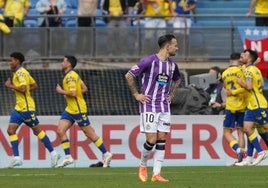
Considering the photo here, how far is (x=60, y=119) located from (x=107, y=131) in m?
1.87

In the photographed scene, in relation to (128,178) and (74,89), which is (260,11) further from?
(128,178)

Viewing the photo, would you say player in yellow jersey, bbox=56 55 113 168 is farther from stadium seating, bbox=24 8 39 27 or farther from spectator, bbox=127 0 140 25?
spectator, bbox=127 0 140 25

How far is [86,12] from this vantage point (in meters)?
28.3

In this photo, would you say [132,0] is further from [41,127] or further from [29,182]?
[29,182]

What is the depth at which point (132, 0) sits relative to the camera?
98.0ft

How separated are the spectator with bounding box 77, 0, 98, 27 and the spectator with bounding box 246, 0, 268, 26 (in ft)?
12.6

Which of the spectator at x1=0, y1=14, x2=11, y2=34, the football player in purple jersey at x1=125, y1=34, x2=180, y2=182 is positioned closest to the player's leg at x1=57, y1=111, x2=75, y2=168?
the spectator at x1=0, y1=14, x2=11, y2=34

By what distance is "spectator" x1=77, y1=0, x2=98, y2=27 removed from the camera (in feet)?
92.1

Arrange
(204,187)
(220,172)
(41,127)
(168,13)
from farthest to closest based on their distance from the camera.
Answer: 1. (168,13)
2. (41,127)
3. (220,172)
4. (204,187)

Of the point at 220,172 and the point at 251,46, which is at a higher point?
the point at 251,46

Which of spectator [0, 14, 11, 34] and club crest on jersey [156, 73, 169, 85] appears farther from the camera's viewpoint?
spectator [0, 14, 11, 34]

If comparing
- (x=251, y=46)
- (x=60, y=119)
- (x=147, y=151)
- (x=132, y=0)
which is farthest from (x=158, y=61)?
(x=132, y=0)

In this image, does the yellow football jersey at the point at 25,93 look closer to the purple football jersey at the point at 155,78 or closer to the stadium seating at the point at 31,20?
the stadium seating at the point at 31,20

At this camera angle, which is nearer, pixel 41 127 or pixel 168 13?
pixel 41 127
